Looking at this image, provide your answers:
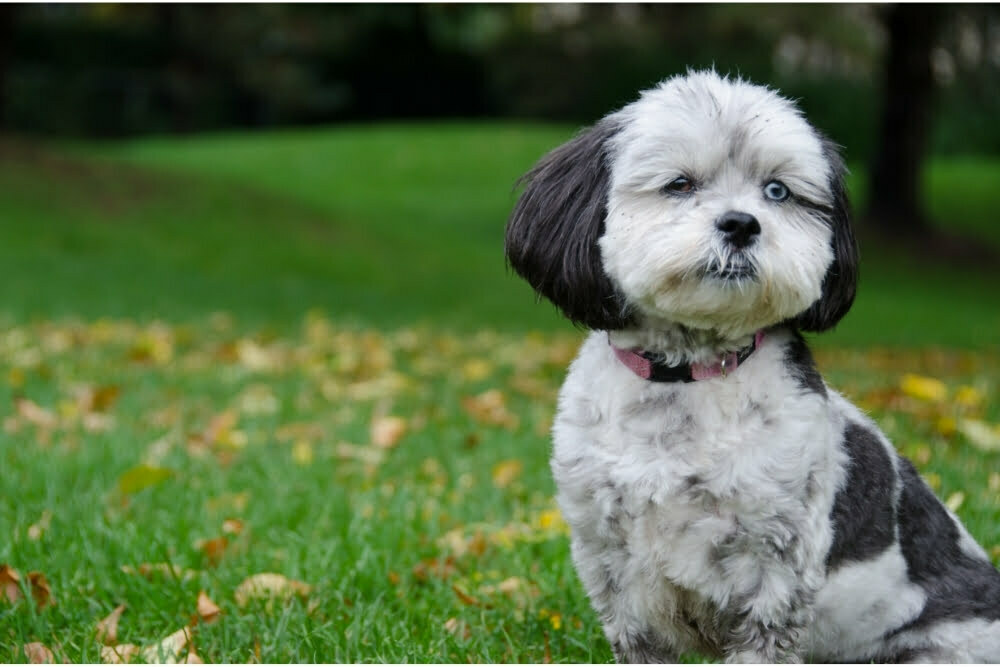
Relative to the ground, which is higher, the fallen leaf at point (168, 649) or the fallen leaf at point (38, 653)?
the fallen leaf at point (168, 649)

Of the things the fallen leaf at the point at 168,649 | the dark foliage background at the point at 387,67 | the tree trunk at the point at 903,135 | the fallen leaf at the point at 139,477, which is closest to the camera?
the fallen leaf at the point at 168,649

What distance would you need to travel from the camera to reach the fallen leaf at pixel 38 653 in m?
2.94

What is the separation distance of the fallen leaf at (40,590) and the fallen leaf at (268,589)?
20.4 inches

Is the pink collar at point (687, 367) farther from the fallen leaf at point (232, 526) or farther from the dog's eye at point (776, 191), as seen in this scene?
the fallen leaf at point (232, 526)

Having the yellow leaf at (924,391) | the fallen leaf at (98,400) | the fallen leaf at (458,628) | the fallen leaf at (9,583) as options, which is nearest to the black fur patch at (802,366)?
the fallen leaf at (458,628)

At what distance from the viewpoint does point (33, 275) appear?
38.8ft

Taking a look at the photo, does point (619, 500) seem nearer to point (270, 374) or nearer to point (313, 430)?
point (313, 430)

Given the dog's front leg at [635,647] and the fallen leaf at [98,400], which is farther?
the fallen leaf at [98,400]

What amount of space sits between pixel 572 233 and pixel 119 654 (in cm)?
158

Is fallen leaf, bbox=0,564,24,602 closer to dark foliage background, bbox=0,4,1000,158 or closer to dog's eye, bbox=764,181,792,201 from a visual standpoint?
dog's eye, bbox=764,181,792,201

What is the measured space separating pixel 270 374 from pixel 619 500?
199 inches

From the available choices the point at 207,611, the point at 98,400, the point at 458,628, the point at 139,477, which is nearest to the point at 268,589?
the point at 207,611

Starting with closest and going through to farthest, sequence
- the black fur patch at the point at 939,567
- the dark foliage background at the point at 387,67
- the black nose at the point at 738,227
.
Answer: the black nose at the point at 738,227, the black fur patch at the point at 939,567, the dark foliage background at the point at 387,67

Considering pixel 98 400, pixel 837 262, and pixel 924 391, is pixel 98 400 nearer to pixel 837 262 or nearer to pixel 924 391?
pixel 924 391
